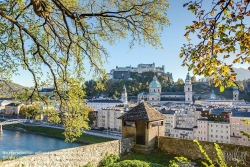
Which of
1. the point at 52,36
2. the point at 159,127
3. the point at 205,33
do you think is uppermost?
the point at 52,36

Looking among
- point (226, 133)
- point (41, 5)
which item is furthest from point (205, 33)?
point (226, 133)

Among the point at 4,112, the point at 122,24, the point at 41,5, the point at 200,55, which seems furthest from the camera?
the point at 4,112

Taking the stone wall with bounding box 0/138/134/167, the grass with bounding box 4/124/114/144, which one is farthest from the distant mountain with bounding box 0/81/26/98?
the grass with bounding box 4/124/114/144

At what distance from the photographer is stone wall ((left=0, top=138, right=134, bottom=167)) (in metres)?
6.18

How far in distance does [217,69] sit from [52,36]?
5.36 meters

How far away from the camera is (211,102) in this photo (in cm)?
7981

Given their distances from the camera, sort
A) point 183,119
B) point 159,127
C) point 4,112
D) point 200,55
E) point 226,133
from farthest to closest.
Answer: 1. point 4,112
2. point 183,119
3. point 226,133
4. point 159,127
5. point 200,55

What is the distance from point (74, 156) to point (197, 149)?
4.45 meters

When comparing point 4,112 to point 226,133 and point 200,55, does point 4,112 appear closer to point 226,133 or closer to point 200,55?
point 226,133

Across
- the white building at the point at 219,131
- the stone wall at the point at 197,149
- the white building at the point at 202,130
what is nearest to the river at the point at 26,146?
the white building at the point at 202,130

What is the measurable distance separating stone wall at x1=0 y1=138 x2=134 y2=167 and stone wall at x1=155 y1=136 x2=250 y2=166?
1.59 m

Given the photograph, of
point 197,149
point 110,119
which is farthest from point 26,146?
point 197,149

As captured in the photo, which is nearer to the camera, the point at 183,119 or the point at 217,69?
the point at 217,69

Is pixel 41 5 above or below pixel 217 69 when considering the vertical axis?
above
